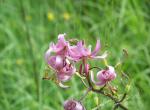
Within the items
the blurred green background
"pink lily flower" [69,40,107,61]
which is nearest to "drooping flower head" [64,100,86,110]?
"pink lily flower" [69,40,107,61]

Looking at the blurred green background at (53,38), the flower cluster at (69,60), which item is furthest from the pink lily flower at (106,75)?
the blurred green background at (53,38)

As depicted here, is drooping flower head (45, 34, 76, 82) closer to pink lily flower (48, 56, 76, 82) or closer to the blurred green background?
pink lily flower (48, 56, 76, 82)

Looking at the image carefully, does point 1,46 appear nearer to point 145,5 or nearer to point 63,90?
point 63,90

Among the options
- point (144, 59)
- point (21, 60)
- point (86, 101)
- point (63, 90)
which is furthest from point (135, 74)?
point (86, 101)

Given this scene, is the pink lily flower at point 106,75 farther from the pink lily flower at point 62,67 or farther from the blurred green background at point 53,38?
the blurred green background at point 53,38

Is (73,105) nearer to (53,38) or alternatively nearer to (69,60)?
(69,60)

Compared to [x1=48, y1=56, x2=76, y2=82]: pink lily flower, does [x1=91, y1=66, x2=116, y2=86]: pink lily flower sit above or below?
below
